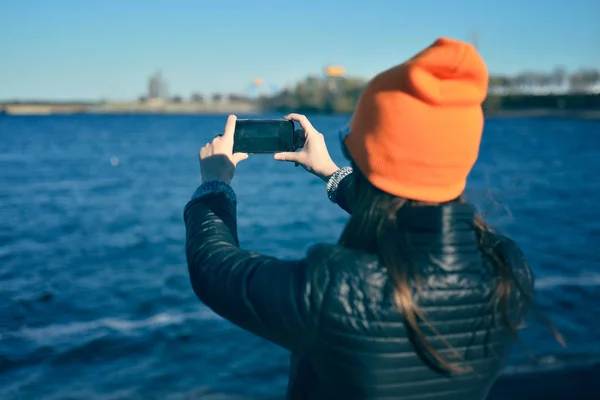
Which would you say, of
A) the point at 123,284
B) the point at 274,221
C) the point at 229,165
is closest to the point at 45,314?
the point at 123,284

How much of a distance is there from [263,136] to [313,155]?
0.71 ft

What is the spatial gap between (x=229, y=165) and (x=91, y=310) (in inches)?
313

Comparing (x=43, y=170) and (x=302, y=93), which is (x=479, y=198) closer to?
(x=43, y=170)

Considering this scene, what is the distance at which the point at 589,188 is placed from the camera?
82.8 ft

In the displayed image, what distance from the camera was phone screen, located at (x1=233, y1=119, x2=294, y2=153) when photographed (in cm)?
192

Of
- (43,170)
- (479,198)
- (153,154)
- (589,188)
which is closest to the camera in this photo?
(479,198)

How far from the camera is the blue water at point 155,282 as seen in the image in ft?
21.6

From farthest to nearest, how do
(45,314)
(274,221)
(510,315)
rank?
(274,221) < (45,314) < (510,315)

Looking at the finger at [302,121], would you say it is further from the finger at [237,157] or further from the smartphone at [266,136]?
the finger at [237,157]

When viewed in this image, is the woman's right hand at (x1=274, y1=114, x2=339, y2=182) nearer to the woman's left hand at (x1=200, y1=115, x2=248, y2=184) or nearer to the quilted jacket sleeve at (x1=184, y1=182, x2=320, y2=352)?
the woman's left hand at (x1=200, y1=115, x2=248, y2=184)

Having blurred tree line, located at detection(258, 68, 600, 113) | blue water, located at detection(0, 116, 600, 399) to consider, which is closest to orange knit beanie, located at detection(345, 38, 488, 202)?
blue water, located at detection(0, 116, 600, 399)

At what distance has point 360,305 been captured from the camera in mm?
1396

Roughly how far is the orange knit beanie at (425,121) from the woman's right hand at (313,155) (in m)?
0.59

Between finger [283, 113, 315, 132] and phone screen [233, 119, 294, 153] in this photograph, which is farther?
finger [283, 113, 315, 132]
